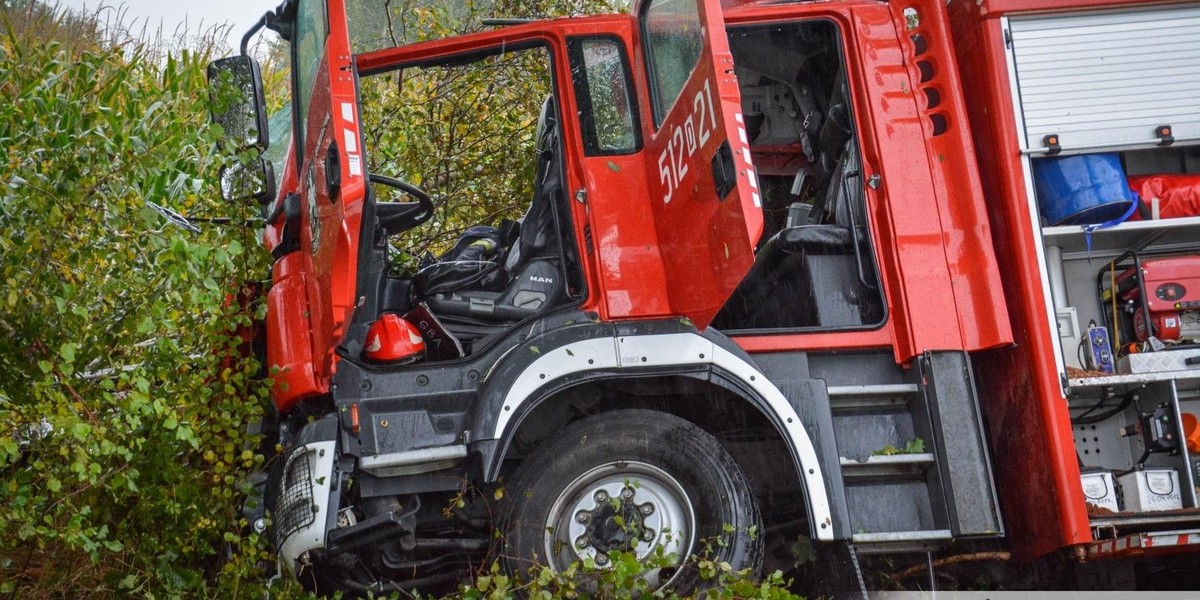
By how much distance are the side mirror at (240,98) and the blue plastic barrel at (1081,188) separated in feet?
9.80

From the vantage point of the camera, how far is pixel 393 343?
384cm

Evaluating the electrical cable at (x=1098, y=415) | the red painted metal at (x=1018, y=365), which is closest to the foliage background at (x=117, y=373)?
the red painted metal at (x=1018, y=365)

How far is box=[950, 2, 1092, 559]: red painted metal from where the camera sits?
3.78 meters

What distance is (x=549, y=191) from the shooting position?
418cm

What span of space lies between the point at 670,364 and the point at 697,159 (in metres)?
0.74

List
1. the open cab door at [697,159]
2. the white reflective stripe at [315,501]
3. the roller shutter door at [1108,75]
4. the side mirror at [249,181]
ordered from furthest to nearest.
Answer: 1. the side mirror at [249,181]
2. the roller shutter door at [1108,75]
3. the white reflective stripe at [315,501]
4. the open cab door at [697,159]

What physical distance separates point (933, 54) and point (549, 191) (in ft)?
5.23

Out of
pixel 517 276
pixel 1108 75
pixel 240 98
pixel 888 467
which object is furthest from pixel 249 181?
pixel 1108 75

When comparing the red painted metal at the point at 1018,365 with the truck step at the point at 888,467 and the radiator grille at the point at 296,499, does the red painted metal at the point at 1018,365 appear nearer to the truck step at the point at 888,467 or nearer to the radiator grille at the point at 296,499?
the truck step at the point at 888,467

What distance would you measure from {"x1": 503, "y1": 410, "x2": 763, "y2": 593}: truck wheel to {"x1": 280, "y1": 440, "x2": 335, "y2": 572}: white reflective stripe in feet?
2.08

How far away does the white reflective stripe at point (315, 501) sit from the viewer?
138 inches

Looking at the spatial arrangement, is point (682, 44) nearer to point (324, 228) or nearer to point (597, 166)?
point (597, 166)

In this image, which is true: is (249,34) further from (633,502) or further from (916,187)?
(916,187)

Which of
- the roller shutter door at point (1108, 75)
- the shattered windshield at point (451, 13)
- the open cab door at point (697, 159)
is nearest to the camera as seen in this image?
the open cab door at point (697, 159)
